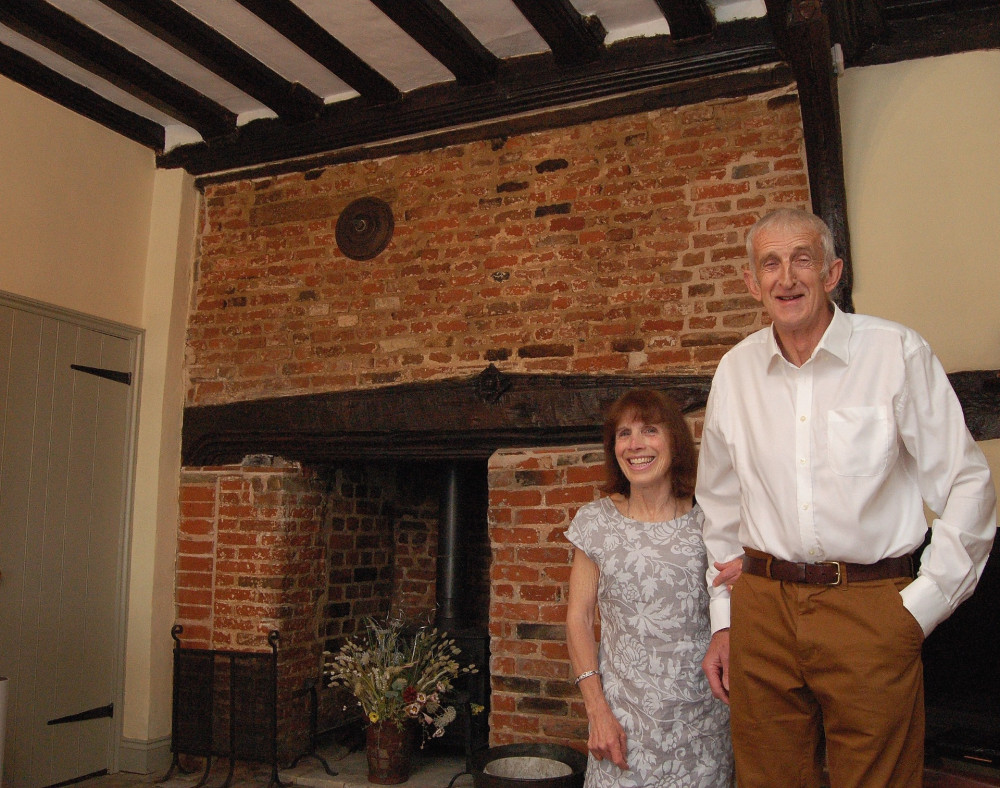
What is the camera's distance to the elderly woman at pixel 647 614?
2.00 meters

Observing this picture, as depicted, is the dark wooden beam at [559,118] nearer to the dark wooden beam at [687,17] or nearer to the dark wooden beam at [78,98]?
the dark wooden beam at [687,17]

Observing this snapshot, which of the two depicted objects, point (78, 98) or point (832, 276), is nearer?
point (832, 276)

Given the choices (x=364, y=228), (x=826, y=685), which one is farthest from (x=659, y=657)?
(x=364, y=228)

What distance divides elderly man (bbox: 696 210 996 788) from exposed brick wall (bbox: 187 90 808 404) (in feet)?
4.68

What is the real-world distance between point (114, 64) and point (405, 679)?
2.85 meters

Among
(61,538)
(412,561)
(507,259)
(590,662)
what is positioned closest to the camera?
(590,662)

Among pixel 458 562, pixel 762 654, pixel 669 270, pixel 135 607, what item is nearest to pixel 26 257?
pixel 135 607

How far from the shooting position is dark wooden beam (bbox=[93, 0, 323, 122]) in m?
3.25

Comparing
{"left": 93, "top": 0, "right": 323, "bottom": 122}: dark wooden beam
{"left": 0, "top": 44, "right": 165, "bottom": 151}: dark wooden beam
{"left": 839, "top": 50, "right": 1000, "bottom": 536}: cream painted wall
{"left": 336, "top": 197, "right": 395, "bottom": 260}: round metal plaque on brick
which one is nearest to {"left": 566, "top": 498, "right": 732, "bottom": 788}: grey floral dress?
{"left": 839, "top": 50, "right": 1000, "bottom": 536}: cream painted wall

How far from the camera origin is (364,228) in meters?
3.95

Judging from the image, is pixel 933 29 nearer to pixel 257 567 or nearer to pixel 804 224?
pixel 804 224

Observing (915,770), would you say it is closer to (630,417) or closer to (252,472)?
(630,417)

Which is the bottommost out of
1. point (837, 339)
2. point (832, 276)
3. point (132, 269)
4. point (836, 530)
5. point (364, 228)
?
point (836, 530)

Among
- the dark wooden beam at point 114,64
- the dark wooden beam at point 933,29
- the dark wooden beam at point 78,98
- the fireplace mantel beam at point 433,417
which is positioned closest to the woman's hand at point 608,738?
the fireplace mantel beam at point 433,417
